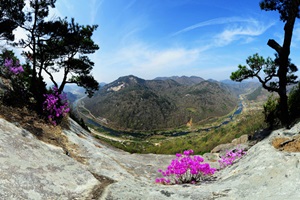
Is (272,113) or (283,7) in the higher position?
(283,7)

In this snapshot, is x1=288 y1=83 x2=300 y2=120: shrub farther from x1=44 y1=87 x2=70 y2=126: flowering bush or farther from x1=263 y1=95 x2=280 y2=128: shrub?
x1=44 y1=87 x2=70 y2=126: flowering bush

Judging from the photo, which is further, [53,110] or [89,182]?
[53,110]

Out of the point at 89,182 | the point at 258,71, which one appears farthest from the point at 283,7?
the point at 89,182

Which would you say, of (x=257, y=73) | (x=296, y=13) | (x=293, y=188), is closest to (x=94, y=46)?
(x=257, y=73)

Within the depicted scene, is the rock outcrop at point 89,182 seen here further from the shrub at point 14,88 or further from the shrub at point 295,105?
the shrub at point 295,105

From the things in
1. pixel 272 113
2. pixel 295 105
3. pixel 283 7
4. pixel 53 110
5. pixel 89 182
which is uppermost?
pixel 283 7

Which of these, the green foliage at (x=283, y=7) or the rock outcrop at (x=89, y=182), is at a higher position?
the green foliage at (x=283, y=7)

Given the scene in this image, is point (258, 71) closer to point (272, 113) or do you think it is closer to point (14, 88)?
point (272, 113)

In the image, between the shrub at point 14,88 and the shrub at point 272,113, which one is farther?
the shrub at point 272,113

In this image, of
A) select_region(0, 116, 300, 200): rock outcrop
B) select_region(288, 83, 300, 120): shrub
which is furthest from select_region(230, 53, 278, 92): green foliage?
select_region(0, 116, 300, 200): rock outcrop

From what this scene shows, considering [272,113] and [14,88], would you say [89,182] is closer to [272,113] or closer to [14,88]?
[14,88]

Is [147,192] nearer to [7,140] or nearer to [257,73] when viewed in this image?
[7,140]

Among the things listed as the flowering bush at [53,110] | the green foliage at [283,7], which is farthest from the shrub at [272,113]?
the flowering bush at [53,110]

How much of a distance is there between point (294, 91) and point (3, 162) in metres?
19.3
